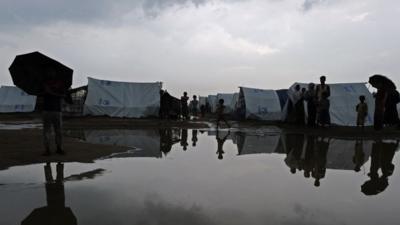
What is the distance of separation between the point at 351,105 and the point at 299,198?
660 inches

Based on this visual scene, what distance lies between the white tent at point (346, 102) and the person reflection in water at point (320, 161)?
379 inches

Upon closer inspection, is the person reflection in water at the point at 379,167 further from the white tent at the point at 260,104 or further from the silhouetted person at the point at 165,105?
the silhouetted person at the point at 165,105

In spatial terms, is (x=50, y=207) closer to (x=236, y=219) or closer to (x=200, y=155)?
(x=236, y=219)

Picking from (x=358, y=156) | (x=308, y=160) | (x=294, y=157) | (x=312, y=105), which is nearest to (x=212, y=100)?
(x=312, y=105)

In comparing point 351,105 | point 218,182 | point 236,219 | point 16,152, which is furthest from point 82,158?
point 351,105

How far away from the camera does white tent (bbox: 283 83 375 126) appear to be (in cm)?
1988

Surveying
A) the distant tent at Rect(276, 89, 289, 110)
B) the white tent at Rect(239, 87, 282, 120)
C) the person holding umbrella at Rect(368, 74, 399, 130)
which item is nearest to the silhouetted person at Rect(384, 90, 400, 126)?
the person holding umbrella at Rect(368, 74, 399, 130)

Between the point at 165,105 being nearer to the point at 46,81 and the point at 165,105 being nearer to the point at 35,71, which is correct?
the point at 35,71

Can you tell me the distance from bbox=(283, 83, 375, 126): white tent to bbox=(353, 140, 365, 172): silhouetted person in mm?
9032

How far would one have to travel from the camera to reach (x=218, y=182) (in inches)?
216

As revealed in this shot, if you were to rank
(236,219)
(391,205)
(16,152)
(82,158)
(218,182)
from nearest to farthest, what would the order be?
(236,219) → (391,205) → (218,182) → (82,158) → (16,152)

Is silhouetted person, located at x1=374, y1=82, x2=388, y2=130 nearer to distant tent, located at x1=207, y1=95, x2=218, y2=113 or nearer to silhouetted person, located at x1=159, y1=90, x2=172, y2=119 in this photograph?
silhouetted person, located at x1=159, y1=90, x2=172, y2=119

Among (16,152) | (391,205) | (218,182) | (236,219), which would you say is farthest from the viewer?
(16,152)

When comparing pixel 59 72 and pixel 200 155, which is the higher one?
pixel 59 72
